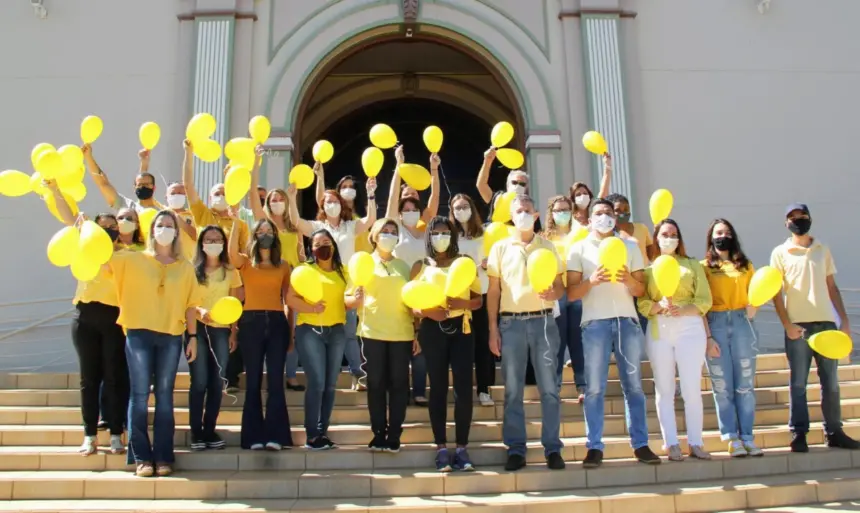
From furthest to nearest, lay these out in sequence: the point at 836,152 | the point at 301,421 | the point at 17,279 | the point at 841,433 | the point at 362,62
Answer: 1. the point at 362,62
2. the point at 836,152
3. the point at 17,279
4. the point at 301,421
5. the point at 841,433

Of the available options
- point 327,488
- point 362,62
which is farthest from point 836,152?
point 327,488

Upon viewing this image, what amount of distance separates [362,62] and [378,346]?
7.80 m

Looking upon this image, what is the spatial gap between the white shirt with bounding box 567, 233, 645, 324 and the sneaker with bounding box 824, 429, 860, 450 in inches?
68.9

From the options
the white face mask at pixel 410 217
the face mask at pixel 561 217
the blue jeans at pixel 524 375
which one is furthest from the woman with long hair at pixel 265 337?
the face mask at pixel 561 217

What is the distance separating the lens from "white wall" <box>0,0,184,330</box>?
8656 mm

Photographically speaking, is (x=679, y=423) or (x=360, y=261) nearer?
(x=360, y=261)

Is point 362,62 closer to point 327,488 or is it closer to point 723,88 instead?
point 723,88

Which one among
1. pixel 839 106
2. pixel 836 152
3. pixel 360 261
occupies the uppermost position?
pixel 839 106

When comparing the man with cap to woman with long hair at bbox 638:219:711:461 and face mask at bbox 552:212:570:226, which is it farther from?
Result: face mask at bbox 552:212:570:226

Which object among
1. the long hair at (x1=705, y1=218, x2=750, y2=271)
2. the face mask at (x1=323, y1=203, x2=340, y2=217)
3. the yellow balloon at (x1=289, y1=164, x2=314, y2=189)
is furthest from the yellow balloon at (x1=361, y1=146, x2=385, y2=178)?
the long hair at (x1=705, y1=218, x2=750, y2=271)

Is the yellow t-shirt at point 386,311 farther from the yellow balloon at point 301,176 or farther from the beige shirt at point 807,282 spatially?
the beige shirt at point 807,282

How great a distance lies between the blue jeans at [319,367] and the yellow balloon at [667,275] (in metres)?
2.17

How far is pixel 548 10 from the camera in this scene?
30.6 feet

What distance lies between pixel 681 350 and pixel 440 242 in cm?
172
